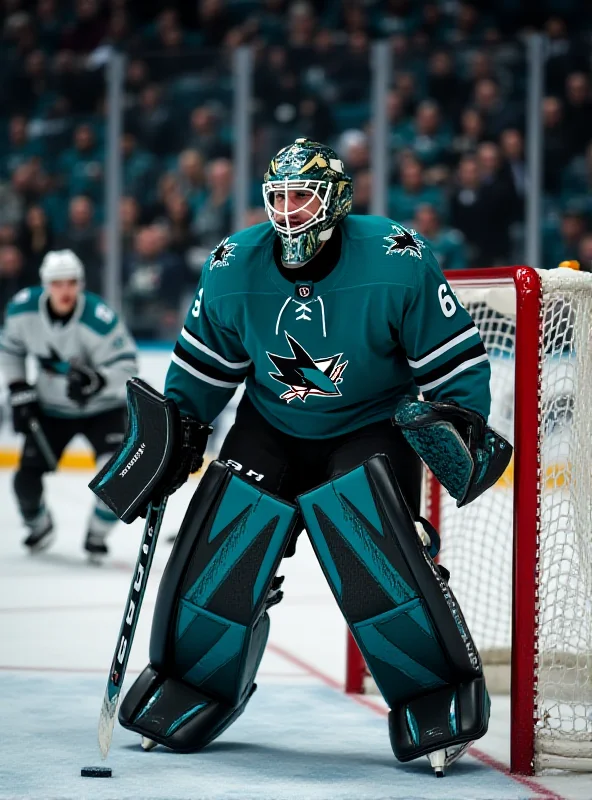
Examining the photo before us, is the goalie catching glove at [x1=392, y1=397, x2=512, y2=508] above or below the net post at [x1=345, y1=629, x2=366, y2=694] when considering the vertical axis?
above

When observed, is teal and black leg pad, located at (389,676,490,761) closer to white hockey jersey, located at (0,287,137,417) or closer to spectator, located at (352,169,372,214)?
white hockey jersey, located at (0,287,137,417)

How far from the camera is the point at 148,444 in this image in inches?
94.0

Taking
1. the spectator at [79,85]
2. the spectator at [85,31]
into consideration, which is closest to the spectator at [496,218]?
the spectator at [79,85]

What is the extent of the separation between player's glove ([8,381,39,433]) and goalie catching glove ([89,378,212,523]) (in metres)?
2.50

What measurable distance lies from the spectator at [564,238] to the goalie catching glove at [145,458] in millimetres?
4652

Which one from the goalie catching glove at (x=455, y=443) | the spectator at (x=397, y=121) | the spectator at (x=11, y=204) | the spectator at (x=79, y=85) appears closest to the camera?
the goalie catching glove at (x=455, y=443)

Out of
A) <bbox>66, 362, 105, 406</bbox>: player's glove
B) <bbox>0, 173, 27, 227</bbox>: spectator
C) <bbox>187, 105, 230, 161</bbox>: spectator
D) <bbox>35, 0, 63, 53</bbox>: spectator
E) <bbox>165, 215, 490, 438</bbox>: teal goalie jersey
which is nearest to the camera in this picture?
<bbox>165, 215, 490, 438</bbox>: teal goalie jersey

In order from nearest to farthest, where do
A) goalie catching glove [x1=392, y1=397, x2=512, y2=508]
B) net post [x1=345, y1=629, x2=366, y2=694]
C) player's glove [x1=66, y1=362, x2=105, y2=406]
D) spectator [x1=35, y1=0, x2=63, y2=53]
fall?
goalie catching glove [x1=392, y1=397, x2=512, y2=508] → net post [x1=345, y1=629, x2=366, y2=694] → player's glove [x1=66, y1=362, x2=105, y2=406] → spectator [x1=35, y1=0, x2=63, y2=53]

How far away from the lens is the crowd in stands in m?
6.75

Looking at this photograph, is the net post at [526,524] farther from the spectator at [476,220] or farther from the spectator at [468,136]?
the spectator at [468,136]

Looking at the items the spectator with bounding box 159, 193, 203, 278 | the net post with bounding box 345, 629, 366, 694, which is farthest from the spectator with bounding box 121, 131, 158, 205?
the net post with bounding box 345, 629, 366, 694

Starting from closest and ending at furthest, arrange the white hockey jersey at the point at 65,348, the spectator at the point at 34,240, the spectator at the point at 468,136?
the white hockey jersey at the point at 65,348, the spectator at the point at 468,136, the spectator at the point at 34,240

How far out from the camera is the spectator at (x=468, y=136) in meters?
6.91

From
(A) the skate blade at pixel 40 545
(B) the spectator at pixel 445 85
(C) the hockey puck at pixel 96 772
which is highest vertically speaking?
(B) the spectator at pixel 445 85
